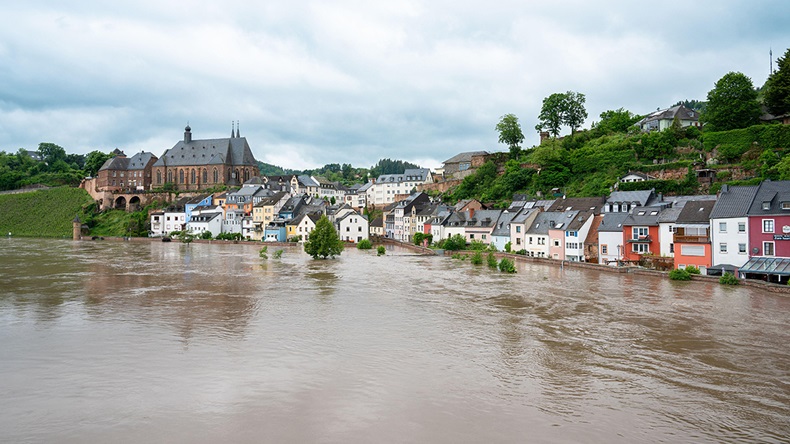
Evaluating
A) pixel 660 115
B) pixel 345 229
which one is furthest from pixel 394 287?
pixel 660 115

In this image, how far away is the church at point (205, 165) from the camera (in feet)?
307

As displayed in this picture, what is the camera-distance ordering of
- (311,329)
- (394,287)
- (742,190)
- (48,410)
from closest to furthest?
(48,410)
(311,329)
(394,287)
(742,190)

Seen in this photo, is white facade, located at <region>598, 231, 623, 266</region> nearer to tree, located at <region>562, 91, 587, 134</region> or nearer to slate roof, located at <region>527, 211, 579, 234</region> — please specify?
slate roof, located at <region>527, 211, 579, 234</region>

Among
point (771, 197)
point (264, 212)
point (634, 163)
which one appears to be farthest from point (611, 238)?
point (264, 212)

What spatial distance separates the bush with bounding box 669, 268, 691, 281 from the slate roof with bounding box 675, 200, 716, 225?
133 inches

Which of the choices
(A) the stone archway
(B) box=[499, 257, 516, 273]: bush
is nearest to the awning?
(B) box=[499, 257, 516, 273]: bush

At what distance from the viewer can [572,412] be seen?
32.7 ft

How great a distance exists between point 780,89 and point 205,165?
8361 cm

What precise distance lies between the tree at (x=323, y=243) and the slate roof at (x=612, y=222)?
20.4 m

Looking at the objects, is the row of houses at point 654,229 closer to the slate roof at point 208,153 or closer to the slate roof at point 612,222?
the slate roof at point 612,222

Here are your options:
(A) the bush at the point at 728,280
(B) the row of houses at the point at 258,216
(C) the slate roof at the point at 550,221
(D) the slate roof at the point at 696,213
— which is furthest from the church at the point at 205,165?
(A) the bush at the point at 728,280

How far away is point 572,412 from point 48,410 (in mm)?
9963

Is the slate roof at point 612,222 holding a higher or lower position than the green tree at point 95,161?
lower

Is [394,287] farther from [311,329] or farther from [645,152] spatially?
[645,152]
